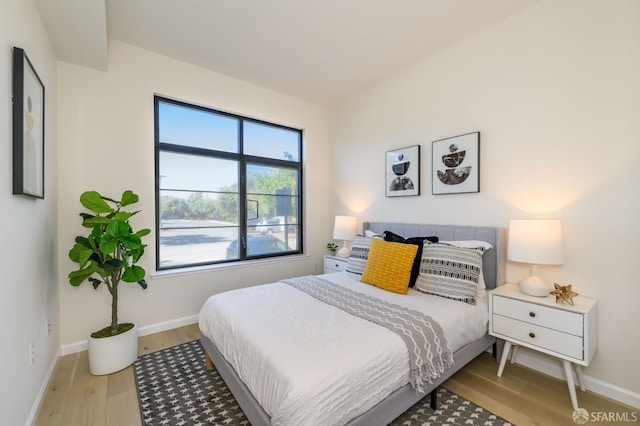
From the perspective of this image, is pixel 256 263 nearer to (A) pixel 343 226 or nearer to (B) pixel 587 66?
(A) pixel 343 226

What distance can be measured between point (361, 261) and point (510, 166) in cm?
160

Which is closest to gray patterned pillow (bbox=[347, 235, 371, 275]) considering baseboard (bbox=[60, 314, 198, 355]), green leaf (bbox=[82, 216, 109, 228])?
baseboard (bbox=[60, 314, 198, 355])

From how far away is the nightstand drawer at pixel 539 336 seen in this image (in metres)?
1.71

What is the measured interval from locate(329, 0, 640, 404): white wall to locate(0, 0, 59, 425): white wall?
3.16 m

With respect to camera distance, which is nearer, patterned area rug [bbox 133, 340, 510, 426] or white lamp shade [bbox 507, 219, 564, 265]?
patterned area rug [bbox 133, 340, 510, 426]

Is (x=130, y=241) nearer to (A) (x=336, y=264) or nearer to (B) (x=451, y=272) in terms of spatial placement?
(A) (x=336, y=264)

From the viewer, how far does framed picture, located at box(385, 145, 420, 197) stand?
3.01 metres

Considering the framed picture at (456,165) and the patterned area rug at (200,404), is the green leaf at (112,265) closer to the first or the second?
the patterned area rug at (200,404)

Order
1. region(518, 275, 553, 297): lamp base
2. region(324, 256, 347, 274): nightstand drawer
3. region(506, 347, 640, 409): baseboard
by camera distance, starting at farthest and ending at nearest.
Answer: region(324, 256, 347, 274): nightstand drawer < region(518, 275, 553, 297): lamp base < region(506, 347, 640, 409): baseboard

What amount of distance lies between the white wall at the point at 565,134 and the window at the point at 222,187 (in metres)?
1.96

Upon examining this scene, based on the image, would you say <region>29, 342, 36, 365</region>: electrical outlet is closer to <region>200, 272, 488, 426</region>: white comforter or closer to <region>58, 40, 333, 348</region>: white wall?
<region>58, 40, 333, 348</region>: white wall

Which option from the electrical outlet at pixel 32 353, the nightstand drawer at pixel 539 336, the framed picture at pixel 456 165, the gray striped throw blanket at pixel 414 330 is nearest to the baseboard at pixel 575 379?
the nightstand drawer at pixel 539 336

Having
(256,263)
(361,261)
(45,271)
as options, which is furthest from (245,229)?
(45,271)

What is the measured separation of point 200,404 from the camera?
1791 mm
